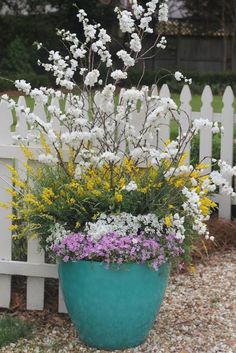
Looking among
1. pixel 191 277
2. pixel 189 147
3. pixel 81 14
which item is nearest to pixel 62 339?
pixel 191 277

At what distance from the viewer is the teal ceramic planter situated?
333 cm

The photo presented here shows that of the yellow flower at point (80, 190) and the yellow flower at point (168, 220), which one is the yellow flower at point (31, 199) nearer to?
the yellow flower at point (80, 190)

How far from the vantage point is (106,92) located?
3.31m

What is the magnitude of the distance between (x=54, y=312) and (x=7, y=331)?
1.52 feet

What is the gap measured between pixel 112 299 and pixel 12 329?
2.25 feet

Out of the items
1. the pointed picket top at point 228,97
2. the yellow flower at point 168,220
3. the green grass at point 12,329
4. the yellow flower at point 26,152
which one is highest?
the pointed picket top at point 228,97

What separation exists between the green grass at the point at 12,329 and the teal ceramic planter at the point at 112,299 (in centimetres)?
34

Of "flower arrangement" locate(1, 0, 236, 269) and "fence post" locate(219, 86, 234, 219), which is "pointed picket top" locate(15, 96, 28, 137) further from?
"fence post" locate(219, 86, 234, 219)

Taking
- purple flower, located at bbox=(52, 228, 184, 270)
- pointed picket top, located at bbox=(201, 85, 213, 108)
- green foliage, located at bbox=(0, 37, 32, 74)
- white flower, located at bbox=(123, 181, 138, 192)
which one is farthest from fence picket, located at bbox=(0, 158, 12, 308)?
green foliage, located at bbox=(0, 37, 32, 74)

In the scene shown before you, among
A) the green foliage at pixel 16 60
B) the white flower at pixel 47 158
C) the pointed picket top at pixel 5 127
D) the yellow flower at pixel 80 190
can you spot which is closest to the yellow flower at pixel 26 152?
the pointed picket top at pixel 5 127

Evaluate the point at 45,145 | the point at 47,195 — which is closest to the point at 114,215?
the point at 47,195

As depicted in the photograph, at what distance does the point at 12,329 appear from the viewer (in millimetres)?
3676

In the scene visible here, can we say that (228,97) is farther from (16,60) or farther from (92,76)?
(16,60)

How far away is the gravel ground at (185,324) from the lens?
11.6ft
